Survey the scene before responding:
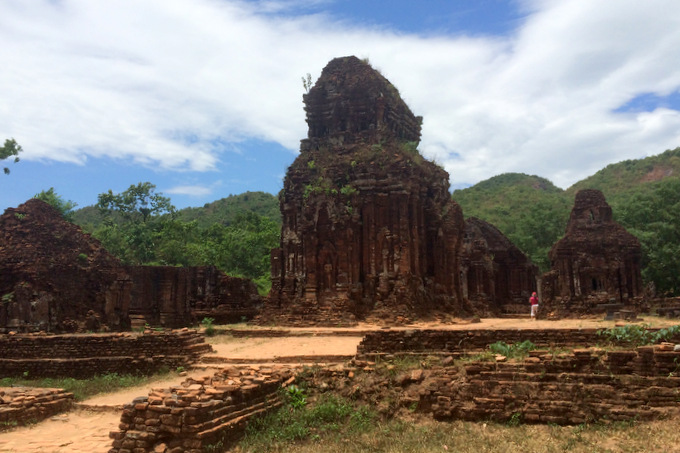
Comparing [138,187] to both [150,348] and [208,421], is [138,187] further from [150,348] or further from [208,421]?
[208,421]

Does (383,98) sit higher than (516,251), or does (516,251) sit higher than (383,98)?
(383,98)

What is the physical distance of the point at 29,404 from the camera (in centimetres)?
996

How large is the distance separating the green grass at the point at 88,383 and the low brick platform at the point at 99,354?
302 mm

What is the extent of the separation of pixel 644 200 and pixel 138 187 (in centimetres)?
4022

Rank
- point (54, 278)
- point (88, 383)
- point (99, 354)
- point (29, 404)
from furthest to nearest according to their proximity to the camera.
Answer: point (54, 278)
point (99, 354)
point (88, 383)
point (29, 404)

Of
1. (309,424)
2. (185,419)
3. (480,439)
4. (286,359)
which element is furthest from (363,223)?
(185,419)

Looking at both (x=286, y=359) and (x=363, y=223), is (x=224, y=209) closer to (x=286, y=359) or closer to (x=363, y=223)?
(x=363, y=223)

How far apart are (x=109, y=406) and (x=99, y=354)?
4.40 m

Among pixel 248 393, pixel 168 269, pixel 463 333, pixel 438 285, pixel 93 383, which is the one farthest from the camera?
pixel 168 269

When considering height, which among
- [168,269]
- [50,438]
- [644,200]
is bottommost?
[50,438]

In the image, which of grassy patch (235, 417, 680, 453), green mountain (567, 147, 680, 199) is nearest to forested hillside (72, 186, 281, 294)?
grassy patch (235, 417, 680, 453)

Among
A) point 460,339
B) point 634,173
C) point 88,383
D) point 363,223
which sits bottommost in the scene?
point 88,383

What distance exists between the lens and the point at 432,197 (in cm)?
2356

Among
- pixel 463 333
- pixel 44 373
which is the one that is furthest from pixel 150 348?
pixel 463 333
